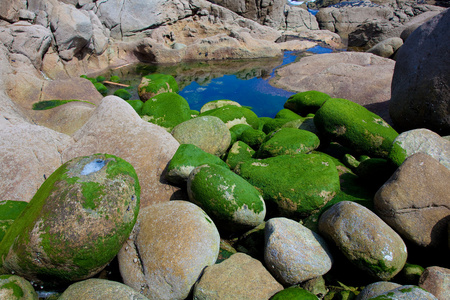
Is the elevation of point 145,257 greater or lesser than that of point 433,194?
lesser

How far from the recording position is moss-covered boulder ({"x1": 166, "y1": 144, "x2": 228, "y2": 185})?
371cm

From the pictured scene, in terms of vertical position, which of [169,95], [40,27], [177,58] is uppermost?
[40,27]

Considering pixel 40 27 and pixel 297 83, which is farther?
pixel 297 83

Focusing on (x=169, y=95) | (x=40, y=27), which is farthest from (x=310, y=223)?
(x=40, y=27)

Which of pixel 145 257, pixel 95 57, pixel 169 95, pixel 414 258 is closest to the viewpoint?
pixel 145 257

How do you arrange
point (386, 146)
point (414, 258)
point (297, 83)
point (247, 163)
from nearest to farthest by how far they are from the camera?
point (414, 258) < point (247, 163) < point (386, 146) < point (297, 83)

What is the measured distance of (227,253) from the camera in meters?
3.24

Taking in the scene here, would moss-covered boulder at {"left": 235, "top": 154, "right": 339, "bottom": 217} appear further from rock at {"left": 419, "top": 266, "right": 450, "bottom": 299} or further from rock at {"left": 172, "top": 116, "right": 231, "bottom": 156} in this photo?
rock at {"left": 419, "top": 266, "right": 450, "bottom": 299}

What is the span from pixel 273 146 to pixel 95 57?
10.8 metres

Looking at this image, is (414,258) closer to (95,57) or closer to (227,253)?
(227,253)

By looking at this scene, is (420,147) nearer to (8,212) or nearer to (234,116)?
(234,116)

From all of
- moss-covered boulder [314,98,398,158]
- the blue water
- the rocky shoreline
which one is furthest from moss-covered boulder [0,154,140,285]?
the blue water

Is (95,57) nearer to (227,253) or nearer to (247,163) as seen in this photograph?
(247,163)

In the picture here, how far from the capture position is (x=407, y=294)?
7.61 feet
